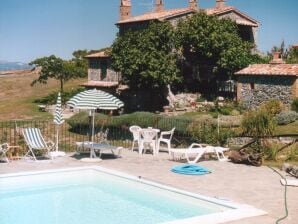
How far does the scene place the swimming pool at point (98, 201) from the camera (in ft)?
33.3

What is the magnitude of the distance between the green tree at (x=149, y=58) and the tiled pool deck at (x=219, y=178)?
18.7 m

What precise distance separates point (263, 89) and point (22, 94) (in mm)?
30165

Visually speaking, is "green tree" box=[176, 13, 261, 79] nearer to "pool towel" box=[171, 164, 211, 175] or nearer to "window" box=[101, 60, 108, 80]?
"window" box=[101, 60, 108, 80]

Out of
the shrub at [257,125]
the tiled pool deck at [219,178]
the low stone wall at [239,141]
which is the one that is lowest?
the tiled pool deck at [219,178]

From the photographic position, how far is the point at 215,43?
36188 millimetres

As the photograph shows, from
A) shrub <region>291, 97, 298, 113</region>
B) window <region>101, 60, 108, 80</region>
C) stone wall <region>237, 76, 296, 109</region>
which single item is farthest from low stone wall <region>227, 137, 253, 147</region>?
window <region>101, 60, 108, 80</region>

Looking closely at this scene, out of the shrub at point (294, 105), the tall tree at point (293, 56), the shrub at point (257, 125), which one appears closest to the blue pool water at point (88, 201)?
the shrub at point (257, 125)

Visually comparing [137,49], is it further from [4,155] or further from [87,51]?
[87,51]

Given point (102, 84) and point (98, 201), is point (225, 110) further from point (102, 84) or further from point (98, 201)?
point (98, 201)

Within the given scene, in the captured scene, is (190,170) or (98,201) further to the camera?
(190,170)

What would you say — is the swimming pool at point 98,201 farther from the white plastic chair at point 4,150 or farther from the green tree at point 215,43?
the green tree at point 215,43

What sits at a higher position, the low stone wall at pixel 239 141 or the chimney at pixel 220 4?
the chimney at pixel 220 4

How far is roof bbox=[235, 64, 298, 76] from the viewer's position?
3068 centimetres

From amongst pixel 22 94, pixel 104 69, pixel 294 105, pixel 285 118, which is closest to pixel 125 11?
pixel 104 69
